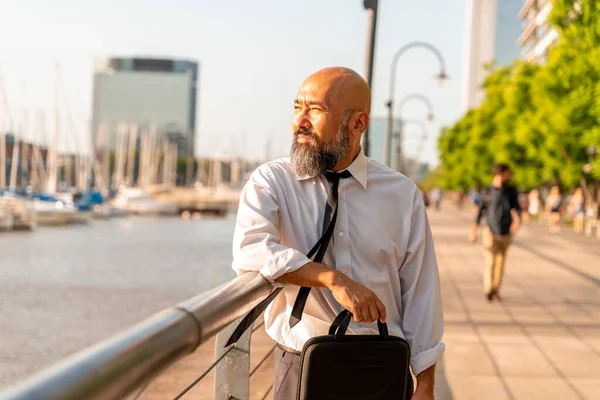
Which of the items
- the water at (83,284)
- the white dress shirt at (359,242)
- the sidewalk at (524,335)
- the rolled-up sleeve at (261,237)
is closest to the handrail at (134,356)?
the rolled-up sleeve at (261,237)

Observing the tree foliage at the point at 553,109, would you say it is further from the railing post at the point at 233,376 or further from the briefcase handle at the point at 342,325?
the briefcase handle at the point at 342,325

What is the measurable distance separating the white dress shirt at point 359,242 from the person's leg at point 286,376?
0.14ft

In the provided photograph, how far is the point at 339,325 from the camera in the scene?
2.33 meters

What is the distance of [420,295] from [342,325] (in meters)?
0.38

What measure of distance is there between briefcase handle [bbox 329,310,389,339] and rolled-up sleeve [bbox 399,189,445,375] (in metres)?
0.21

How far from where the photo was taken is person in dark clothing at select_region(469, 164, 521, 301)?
1179 centimetres

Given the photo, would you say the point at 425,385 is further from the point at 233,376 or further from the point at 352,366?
the point at 233,376

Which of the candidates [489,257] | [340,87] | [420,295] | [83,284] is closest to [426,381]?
[420,295]

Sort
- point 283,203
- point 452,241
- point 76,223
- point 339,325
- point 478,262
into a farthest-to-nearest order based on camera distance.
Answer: point 76,223, point 452,241, point 478,262, point 283,203, point 339,325

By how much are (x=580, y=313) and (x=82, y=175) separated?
7982 cm

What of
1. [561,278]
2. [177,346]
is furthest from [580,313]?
[177,346]

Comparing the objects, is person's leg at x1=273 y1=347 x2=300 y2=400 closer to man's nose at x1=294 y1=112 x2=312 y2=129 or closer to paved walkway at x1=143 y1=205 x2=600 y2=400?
paved walkway at x1=143 y1=205 x2=600 y2=400

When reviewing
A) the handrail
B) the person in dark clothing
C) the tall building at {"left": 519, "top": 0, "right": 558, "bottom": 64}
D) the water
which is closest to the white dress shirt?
the handrail

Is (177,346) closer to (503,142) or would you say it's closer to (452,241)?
(452,241)
